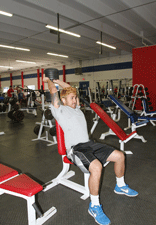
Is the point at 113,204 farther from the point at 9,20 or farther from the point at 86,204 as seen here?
the point at 9,20

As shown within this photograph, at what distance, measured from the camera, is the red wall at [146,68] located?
5.94 m

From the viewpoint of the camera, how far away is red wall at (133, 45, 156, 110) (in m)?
5.94

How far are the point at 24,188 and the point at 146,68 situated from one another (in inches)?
238

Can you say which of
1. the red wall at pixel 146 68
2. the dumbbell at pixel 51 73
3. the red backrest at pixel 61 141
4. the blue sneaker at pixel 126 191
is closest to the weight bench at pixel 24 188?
the red backrest at pixel 61 141

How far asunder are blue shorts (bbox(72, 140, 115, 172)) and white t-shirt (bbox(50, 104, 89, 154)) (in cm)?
5

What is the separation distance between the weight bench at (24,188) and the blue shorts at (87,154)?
36 centimetres

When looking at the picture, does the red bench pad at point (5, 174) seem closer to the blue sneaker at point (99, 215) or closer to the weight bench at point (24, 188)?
the weight bench at point (24, 188)

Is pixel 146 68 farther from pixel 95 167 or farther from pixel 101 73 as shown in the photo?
pixel 95 167

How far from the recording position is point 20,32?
19.1 ft

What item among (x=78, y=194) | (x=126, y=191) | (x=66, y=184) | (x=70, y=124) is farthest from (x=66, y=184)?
(x=70, y=124)

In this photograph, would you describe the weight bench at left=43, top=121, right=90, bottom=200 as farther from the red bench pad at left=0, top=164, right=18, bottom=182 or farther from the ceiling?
the ceiling

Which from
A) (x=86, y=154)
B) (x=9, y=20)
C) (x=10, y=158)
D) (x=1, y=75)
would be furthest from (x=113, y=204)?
(x=1, y=75)

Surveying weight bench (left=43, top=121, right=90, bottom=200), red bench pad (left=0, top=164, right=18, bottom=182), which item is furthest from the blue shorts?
red bench pad (left=0, top=164, right=18, bottom=182)

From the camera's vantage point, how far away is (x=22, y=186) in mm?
1066
